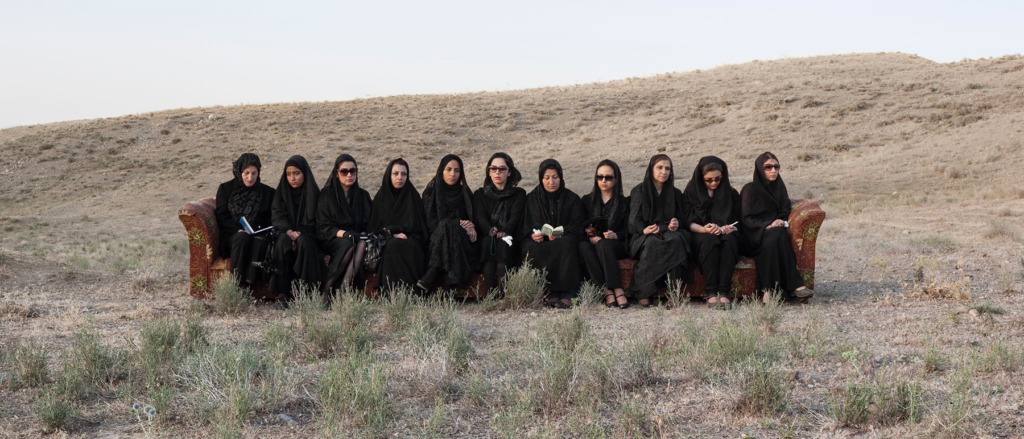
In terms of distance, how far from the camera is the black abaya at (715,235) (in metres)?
6.85

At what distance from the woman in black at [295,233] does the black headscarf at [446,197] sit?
41.8 inches

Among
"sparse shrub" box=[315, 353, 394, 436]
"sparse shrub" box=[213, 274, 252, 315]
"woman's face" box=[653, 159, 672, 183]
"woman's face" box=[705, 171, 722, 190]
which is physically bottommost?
"sparse shrub" box=[213, 274, 252, 315]

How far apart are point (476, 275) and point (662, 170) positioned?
1925mm

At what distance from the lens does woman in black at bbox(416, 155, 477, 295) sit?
691cm

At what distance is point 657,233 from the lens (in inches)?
277

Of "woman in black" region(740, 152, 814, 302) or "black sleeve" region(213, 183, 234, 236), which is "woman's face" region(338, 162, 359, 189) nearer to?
"black sleeve" region(213, 183, 234, 236)

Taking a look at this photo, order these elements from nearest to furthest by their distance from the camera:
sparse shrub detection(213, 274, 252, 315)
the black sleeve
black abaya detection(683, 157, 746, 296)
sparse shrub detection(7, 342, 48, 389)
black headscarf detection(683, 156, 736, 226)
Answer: sparse shrub detection(7, 342, 48, 389) < sparse shrub detection(213, 274, 252, 315) < black abaya detection(683, 157, 746, 296) < black headscarf detection(683, 156, 736, 226) < the black sleeve

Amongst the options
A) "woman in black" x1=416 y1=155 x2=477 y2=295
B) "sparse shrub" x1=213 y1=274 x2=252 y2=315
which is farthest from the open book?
"woman in black" x1=416 y1=155 x2=477 y2=295

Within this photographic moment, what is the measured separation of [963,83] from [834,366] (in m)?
27.5

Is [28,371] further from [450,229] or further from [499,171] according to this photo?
[499,171]

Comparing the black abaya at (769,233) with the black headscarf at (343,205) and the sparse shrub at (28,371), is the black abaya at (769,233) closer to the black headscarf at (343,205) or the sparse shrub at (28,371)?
the black headscarf at (343,205)

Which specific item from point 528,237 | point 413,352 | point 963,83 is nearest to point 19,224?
point 528,237

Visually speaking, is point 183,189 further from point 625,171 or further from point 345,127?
point 625,171

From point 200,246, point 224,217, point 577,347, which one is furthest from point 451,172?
point 577,347
